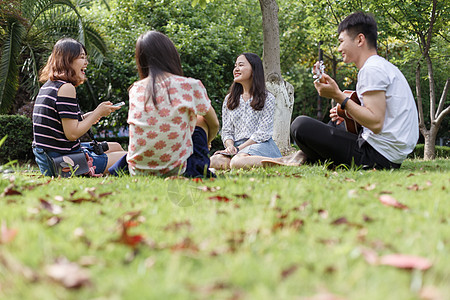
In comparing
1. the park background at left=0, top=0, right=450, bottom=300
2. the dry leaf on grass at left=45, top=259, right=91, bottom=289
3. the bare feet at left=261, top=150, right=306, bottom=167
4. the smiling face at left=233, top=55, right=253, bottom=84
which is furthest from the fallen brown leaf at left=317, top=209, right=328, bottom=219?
the smiling face at left=233, top=55, right=253, bottom=84

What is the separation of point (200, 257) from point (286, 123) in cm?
730

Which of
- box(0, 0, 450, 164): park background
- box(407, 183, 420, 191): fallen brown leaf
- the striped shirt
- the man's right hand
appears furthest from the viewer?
box(0, 0, 450, 164): park background

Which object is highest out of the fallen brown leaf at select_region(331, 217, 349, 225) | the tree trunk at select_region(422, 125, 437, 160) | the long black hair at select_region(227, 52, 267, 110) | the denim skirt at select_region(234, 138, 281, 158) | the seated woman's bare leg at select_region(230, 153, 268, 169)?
the long black hair at select_region(227, 52, 267, 110)

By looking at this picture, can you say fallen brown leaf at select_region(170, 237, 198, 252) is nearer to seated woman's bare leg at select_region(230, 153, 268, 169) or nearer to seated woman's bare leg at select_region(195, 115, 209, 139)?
seated woman's bare leg at select_region(195, 115, 209, 139)

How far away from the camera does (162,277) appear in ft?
3.99

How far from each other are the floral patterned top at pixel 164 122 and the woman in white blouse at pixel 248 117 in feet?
6.51

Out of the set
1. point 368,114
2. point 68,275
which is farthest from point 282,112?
point 68,275

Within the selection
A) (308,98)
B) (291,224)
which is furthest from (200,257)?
(308,98)

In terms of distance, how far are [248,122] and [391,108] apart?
7.47 feet

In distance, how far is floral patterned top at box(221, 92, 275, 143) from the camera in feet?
19.0

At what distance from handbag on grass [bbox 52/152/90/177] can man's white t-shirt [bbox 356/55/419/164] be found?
2970 millimetres

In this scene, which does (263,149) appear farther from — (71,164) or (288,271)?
(288,271)

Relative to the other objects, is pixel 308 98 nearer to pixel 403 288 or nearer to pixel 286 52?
pixel 286 52

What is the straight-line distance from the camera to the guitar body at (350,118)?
173 inches
